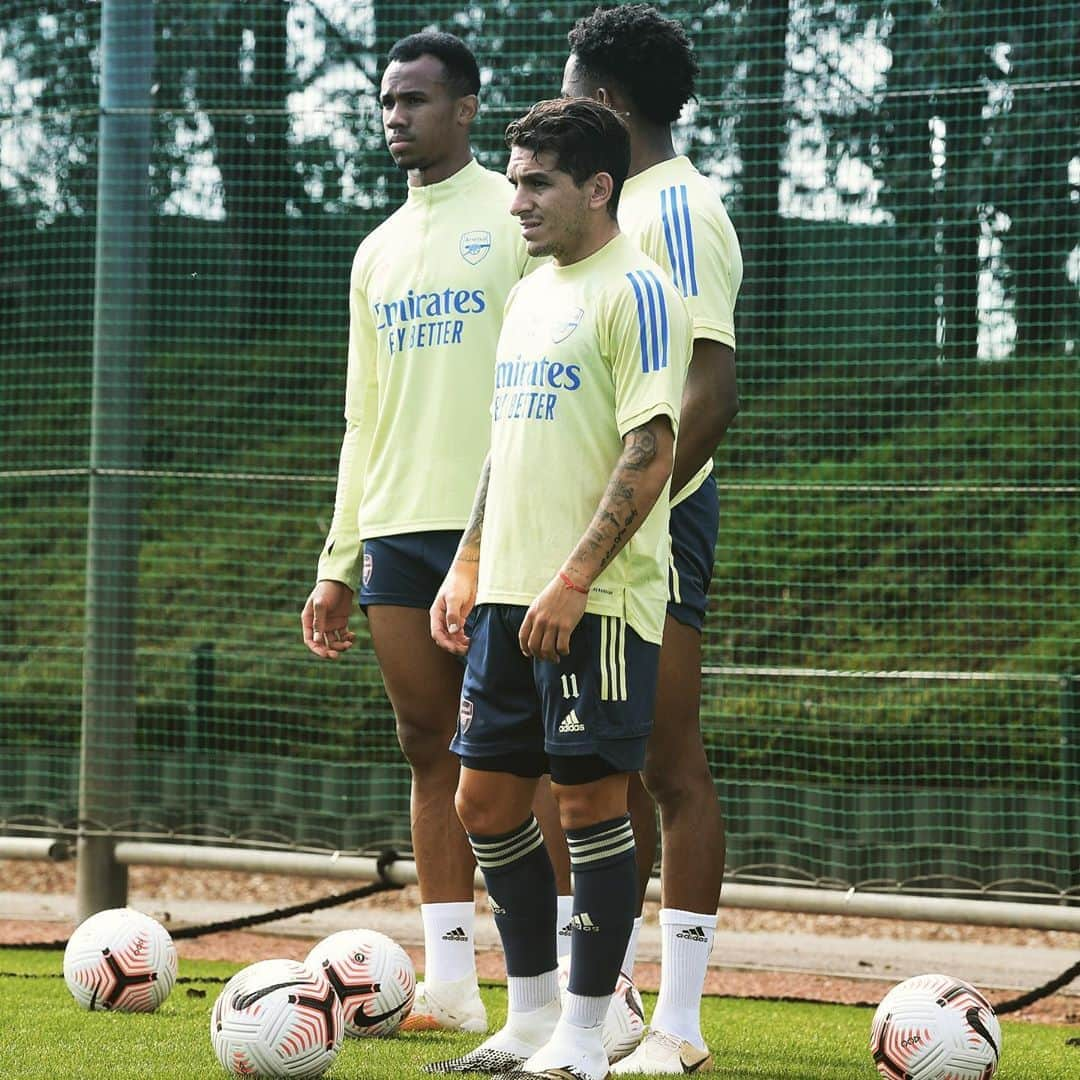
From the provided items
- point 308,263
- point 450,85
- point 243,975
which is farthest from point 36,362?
point 243,975

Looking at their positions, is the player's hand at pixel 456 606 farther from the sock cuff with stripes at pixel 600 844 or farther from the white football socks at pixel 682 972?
the white football socks at pixel 682 972

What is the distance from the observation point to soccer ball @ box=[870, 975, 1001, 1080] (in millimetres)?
3291

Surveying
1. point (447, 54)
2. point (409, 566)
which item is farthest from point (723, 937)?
point (447, 54)

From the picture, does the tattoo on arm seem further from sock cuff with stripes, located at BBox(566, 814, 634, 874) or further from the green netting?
the green netting

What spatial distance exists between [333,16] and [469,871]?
13.3 ft

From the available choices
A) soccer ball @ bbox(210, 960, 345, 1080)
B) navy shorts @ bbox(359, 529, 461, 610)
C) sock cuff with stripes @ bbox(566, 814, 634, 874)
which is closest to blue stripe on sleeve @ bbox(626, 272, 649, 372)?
sock cuff with stripes @ bbox(566, 814, 634, 874)

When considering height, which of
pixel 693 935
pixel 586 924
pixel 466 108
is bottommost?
pixel 693 935

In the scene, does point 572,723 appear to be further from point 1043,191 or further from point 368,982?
point 1043,191

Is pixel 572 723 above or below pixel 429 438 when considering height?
below

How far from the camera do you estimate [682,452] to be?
136 inches

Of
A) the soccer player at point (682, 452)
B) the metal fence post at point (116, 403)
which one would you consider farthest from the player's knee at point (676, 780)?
the metal fence post at point (116, 403)

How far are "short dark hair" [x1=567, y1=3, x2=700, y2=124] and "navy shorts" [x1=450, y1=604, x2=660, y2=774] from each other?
1.23m

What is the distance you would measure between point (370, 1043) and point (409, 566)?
3.47 ft

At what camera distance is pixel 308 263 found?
7113mm
